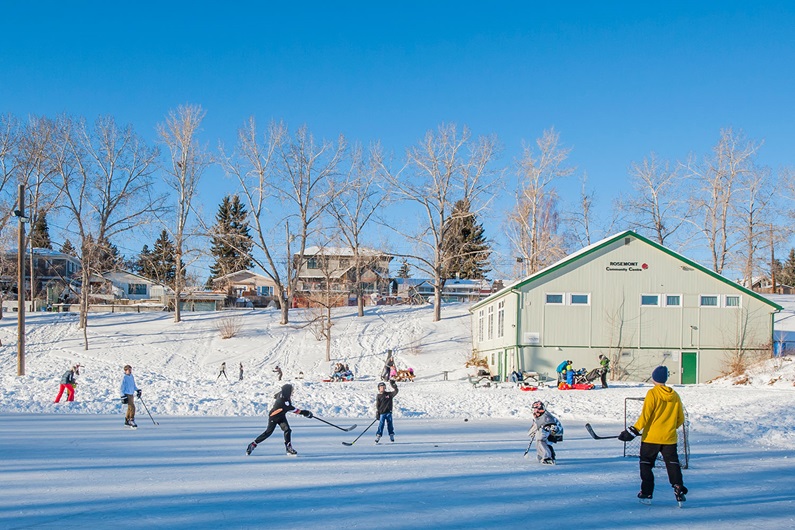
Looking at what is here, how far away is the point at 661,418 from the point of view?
859 centimetres

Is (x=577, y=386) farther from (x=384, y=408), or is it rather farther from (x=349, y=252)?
(x=349, y=252)

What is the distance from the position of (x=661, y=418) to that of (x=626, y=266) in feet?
89.2

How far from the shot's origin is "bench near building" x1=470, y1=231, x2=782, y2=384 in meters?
34.1

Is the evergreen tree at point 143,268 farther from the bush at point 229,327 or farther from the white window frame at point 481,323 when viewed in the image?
the white window frame at point 481,323

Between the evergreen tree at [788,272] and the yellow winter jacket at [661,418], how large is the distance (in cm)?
8686

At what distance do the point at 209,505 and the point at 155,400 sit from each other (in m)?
15.2

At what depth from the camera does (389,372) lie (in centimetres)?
3306

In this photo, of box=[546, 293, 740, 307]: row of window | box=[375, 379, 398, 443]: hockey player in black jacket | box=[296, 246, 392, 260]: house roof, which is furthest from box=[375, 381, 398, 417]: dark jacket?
box=[296, 246, 392, 260]: house roof

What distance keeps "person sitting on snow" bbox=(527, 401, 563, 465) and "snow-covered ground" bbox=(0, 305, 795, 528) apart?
0.28m

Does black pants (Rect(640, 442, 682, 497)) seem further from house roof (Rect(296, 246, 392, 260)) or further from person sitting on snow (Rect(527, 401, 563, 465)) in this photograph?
house roof (Rect(296, 246, 392, 260))

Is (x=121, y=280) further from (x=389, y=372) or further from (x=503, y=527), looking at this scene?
(x=503, y=527)

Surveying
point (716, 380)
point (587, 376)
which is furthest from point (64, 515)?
point (716, 380)

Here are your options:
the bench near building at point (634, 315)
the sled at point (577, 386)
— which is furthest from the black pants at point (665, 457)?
the bench near building at point (634, 315)

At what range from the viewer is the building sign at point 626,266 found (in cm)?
3462
